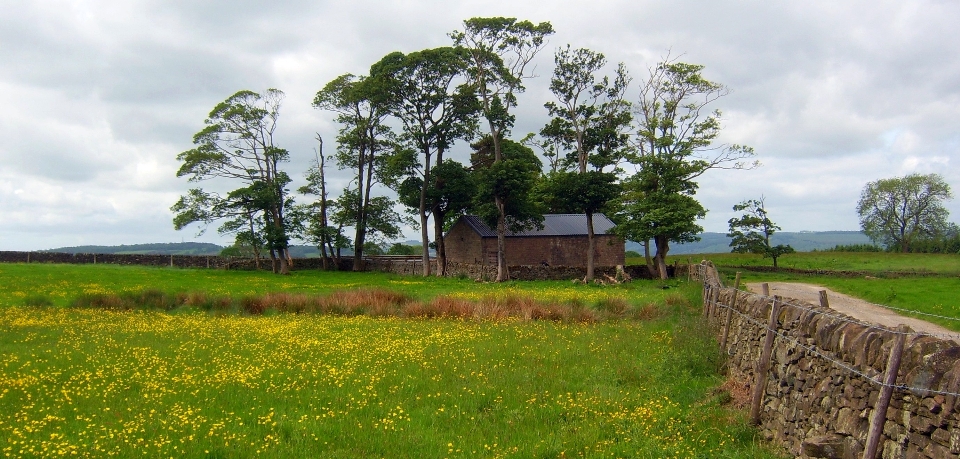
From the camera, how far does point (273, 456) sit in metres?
8.28

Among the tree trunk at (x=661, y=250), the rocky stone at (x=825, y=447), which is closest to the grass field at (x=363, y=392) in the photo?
the rocky stone at (x=825, y=447)

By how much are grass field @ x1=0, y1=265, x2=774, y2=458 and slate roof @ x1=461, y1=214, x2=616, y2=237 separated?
3693 centimetres

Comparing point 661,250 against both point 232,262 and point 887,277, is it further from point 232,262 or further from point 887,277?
point 232,262

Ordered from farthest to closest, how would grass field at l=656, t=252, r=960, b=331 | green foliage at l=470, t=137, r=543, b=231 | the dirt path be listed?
green foliage at l=470, t=137, r=543, b=231 < grass field at l=656, t=252, r=960, b=331 < the dirt path

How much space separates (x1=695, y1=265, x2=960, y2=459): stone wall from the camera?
533 cm

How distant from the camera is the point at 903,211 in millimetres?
84312

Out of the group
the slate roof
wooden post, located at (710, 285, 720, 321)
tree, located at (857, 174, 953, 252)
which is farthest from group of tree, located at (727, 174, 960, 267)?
wooden post, located at (710, 285, 720, 321)

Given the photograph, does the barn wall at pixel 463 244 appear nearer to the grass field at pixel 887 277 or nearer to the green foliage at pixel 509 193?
the green foliage at pixel 509 193

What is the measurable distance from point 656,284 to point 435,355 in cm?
2789

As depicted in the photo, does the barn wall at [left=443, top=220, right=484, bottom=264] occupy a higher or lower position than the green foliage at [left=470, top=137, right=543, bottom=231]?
lower

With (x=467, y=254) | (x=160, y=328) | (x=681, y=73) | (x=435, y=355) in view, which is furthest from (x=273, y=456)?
(x=467, y=254)

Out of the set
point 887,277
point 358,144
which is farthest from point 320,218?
point 887,277

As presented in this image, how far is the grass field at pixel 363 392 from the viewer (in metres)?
8.70

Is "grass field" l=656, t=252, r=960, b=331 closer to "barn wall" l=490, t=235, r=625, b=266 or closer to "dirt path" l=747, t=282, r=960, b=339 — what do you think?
"dirt path" l=747, t=282, r=960, b=339
